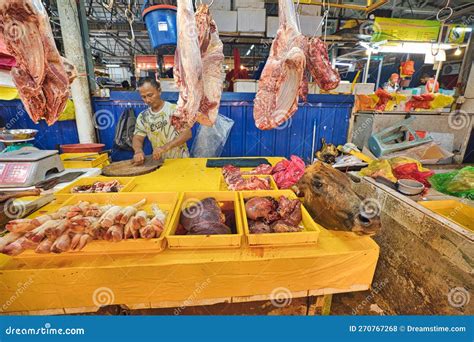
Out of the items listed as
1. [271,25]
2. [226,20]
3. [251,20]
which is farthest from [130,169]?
[271,25]

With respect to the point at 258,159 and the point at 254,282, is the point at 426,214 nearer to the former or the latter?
the point at 254,282

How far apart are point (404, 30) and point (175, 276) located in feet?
25.9

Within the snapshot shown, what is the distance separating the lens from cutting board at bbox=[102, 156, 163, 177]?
8.15 feet

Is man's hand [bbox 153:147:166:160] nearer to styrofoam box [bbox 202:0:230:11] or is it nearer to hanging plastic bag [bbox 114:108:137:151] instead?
hanging plastic bag [bbox 114:108:137:151]

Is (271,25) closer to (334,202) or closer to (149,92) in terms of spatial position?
(149,92)

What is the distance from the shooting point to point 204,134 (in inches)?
166

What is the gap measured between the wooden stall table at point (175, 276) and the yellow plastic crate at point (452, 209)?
1.19m

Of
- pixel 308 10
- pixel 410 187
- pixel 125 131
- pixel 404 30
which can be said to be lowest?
pixel 410 187

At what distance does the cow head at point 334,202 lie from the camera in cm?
138

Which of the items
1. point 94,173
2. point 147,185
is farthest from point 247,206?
point 94,173

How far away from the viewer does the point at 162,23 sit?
2.78 meters

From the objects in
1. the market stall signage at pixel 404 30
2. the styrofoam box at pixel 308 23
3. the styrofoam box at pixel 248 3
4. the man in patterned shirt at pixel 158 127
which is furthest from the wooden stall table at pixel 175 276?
the market stall signage at pixel 404 30

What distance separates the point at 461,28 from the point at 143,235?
8594mm

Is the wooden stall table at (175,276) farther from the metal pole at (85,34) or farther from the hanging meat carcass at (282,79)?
the metal pole at (85,34)
